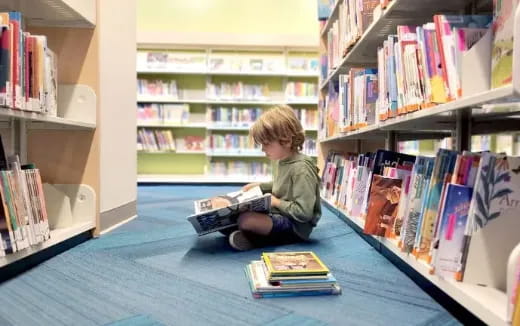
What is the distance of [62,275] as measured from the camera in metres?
1.38

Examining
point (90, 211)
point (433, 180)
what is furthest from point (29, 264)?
point (433, 180)

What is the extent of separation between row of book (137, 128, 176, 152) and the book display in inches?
0.5

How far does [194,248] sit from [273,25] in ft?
15.3

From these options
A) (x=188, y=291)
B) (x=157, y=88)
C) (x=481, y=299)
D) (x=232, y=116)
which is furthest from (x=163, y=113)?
(x=481, y=299)

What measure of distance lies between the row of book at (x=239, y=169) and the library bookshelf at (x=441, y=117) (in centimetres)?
222

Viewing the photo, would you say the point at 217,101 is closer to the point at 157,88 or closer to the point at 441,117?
the point at 157,88

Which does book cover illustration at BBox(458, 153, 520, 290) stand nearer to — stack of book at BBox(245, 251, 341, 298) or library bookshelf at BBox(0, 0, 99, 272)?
stack of book at BBox(245, 251, 341, 298)

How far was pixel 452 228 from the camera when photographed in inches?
38.8

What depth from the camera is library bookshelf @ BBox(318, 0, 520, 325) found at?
84cm

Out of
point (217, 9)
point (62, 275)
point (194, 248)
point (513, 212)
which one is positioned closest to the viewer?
point (513, 212)

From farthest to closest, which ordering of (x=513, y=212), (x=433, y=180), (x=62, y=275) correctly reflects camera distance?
(x=62, y=275)
(x=433, y=180)
(x=513, y=212)

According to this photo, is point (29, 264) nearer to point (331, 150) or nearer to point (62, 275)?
point (62, 275)

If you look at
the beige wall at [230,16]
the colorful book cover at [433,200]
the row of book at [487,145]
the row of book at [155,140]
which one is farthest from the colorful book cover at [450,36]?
the beige wall at [230,16]

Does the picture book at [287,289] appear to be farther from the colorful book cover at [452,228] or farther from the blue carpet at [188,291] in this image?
the colorful book cover at [452,228]
